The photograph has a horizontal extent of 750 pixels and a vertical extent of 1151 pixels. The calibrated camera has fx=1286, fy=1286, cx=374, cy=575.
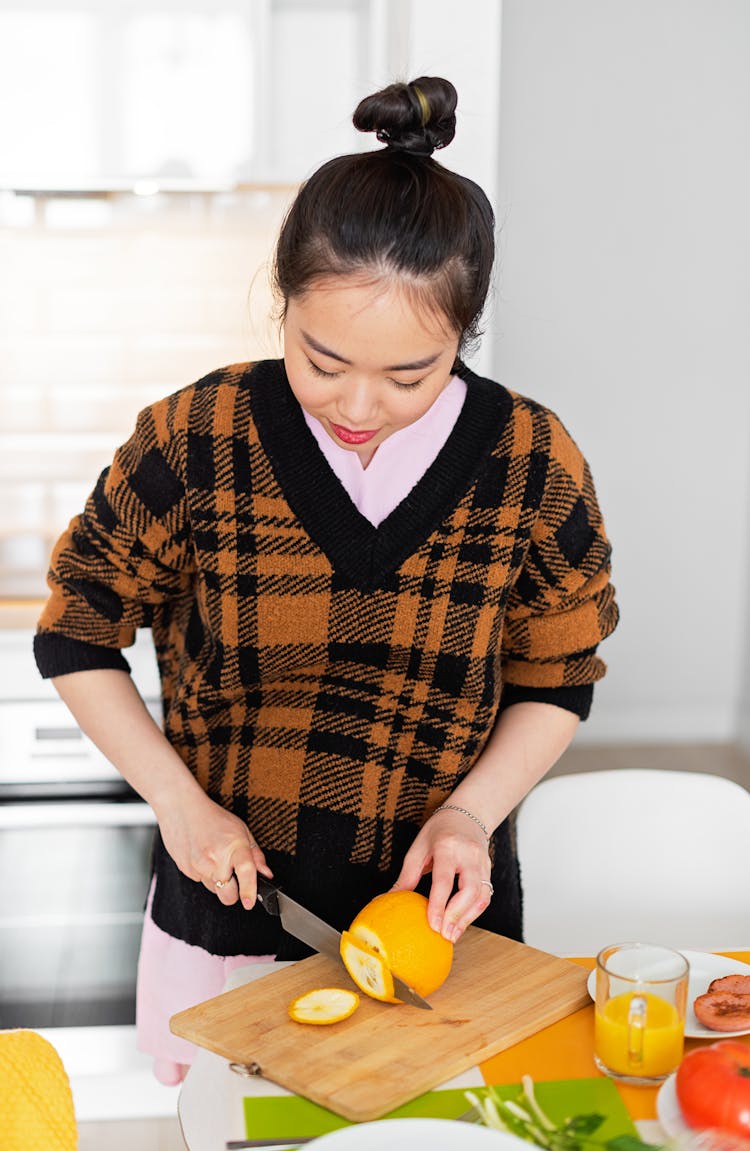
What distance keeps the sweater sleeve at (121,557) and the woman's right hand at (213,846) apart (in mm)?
182

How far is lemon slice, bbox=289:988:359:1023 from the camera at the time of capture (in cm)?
96

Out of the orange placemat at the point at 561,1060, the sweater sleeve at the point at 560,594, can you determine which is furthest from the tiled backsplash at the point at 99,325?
the orange placemat at the point at 561,1060

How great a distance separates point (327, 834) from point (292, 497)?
32 cm

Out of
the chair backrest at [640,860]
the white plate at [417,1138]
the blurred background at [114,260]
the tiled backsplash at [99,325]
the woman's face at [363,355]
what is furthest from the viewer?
the tiled backsplash at [99,325]

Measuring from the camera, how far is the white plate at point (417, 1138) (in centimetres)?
75

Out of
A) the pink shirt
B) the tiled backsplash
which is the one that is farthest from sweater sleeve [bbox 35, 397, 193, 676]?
the tiled backsplash

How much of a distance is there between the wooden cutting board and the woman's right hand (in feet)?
0.27

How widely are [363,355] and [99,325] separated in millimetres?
1442

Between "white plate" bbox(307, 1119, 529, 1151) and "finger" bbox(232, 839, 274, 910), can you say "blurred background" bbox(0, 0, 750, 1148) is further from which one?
"white plate" bbox(307, 1119, 529, 1151)

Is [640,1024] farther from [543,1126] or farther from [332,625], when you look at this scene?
[332,625]

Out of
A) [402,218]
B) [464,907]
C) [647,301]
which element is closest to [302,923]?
[464,907]

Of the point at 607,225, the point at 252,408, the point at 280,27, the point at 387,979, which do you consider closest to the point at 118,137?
the point at 280,27

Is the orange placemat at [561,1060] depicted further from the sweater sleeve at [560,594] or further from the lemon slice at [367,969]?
the sweater sleeve at [560,594]

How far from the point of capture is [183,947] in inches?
50.5
